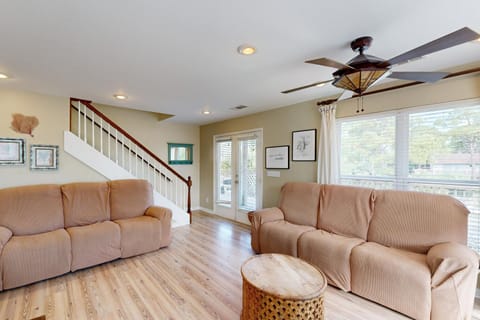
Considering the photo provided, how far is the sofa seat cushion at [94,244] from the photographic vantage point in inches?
108

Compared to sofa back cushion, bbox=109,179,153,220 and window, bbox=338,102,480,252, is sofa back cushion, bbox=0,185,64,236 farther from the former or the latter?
window, bbox=338,102,480,252

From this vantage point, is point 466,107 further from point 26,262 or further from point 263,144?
point 26,262

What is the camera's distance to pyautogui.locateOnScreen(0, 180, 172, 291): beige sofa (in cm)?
244

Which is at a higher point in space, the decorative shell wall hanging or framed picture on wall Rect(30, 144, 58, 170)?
the decorative shell wall hanging

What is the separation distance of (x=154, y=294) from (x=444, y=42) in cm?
309

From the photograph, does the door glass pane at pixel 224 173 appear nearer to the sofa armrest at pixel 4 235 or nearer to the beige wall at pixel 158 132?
the beige wall at pixel 158 132

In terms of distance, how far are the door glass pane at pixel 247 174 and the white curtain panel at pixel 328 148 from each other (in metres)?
1.63

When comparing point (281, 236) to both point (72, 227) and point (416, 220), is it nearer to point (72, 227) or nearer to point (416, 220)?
point (416, 220)

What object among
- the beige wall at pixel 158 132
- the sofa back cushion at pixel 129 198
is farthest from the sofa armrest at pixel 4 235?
the beige wall at pixel 158 132

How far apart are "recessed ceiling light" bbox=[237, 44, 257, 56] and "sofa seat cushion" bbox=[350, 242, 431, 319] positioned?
7.30 feet

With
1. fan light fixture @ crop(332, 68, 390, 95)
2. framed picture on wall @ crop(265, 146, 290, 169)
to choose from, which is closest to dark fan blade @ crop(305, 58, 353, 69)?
fan light fixture @ crop(332, 68, 390, 95)

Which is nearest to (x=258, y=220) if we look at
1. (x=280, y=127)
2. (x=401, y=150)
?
(x=280, y=127)

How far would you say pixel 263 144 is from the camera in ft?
15.1

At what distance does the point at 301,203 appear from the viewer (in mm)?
3361
